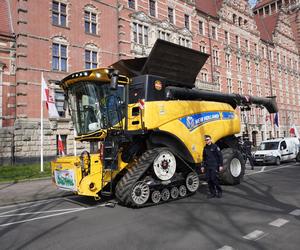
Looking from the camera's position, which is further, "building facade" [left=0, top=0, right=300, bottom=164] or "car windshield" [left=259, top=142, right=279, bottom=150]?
"building facade" [left=0, top=0, right=300, bottom=164]

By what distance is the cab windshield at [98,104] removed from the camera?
332 inches

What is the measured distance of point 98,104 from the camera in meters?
8.55

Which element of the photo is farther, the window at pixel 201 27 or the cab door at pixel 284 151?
the window at pixel 201 27

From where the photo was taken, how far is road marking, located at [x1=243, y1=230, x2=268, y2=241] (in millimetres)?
5199

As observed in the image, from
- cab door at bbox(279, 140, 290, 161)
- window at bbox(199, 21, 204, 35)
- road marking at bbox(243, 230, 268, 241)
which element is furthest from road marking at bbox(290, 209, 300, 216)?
window at bbox(199, 21, 204, 35)

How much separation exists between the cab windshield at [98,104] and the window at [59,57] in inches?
621

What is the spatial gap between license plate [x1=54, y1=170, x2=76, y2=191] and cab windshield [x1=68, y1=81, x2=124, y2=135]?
1.34 metres

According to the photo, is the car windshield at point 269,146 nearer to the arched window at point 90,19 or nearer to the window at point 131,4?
the arched window at point 90,19

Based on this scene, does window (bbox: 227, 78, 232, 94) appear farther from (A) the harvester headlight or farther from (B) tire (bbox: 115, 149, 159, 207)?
(A) the harvester headlight

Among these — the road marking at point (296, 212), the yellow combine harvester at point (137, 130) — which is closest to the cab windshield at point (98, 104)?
the yellow combine harvester at point (137, 130)

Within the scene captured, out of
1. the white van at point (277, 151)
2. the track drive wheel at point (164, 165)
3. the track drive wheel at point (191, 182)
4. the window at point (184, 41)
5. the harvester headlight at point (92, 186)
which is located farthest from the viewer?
the window at point (184, 41)

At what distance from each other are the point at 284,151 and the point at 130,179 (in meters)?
15.9

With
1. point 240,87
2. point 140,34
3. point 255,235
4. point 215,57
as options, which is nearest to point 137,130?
point 255,235

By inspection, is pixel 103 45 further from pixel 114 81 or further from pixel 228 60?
pixel 228 60
